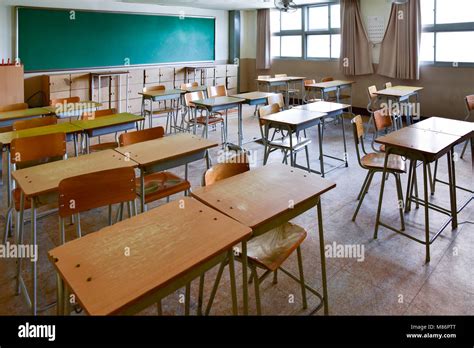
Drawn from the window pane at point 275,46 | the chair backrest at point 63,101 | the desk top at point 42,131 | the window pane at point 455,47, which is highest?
the window pane at point 275,46

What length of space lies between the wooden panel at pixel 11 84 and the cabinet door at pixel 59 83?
0.87 meters

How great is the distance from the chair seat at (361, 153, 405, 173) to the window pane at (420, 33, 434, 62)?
15.3 ft

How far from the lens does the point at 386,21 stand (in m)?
7.40

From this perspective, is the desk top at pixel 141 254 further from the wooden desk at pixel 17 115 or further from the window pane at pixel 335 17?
the window pane at pixel 335 17

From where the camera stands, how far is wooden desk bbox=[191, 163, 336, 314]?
5.40 feet

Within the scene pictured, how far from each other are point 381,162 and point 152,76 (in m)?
6.24

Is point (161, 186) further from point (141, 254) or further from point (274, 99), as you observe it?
point (274, 99)

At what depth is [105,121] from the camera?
370 centimetres

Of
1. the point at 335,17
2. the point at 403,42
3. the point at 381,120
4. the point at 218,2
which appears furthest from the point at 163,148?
the point at 335,17

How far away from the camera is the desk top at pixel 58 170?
2012 mm

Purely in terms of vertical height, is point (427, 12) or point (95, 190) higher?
point (427, 12)

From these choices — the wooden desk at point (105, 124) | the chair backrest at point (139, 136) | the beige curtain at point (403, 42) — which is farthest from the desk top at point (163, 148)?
the beige curtain at point (403, 42)
